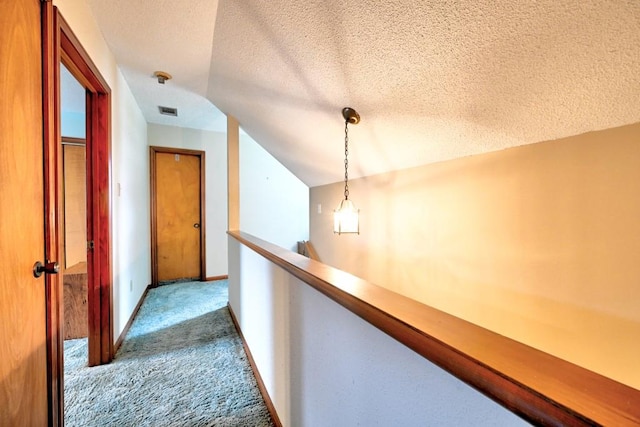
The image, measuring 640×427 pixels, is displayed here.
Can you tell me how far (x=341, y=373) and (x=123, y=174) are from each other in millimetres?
2583

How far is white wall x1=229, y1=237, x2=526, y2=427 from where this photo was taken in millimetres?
487

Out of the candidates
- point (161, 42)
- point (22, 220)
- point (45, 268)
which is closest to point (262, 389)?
point (45, 268)

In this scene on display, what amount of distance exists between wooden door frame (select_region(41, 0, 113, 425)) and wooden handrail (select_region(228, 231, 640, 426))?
129 cm

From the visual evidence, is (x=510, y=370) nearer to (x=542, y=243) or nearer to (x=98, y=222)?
(x=542, y=243)

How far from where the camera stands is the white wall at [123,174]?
164cm

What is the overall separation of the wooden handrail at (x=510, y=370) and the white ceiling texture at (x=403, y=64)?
3.33ft

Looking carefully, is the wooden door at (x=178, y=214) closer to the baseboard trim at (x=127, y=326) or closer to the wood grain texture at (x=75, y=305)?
the baseboard trim at (x=127, y=326)

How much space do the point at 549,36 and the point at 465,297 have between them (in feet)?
4.39

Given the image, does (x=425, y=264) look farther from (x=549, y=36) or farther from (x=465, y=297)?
(x=549, y=36)

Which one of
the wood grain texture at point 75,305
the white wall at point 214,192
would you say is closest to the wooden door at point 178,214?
the white wall at point 214,192

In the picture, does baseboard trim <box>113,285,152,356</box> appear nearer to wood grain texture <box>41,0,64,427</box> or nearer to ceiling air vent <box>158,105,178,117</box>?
wood grain texture <box>41,0,64,427</box>

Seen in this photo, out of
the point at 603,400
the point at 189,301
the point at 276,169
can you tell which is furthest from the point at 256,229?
the point at 603,400

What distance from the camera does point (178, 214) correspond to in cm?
407

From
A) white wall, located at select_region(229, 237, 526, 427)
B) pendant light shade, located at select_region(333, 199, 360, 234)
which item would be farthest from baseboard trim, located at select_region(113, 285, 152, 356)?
pendant light shade, located at select_region(333, 199, 360, 234)
